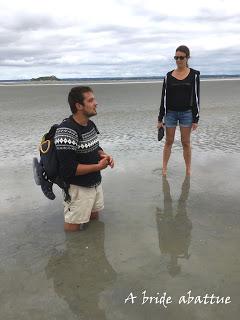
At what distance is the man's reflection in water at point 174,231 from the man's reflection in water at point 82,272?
638mm

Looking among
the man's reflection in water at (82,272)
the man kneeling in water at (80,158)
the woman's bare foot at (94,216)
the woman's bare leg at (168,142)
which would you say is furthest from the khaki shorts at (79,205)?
the woman's bare leg at (168,142)

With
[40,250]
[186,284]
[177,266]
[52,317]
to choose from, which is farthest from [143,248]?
[52,317]

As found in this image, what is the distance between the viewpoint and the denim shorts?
6.71m

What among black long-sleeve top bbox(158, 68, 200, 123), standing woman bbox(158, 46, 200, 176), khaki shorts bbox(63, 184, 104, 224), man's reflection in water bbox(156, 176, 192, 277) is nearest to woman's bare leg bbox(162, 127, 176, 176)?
standing woman bbox(158, 46, 200, 176)

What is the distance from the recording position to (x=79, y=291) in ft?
11.7

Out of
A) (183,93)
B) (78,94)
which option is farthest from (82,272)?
(183,93)

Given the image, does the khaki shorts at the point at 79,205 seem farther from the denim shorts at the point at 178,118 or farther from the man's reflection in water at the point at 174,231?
the denim shorts at the point at 178,118

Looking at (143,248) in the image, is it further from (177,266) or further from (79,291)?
(79,291)

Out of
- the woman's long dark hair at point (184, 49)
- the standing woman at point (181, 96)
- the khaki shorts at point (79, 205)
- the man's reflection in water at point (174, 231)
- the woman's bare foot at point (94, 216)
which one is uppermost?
the woman's long dark hair at point (184, 49)

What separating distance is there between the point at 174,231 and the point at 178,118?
2.61 meters

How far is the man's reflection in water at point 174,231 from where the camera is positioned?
4.12 meters

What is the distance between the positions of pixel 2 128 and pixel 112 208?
8.97m

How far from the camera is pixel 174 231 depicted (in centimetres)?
472

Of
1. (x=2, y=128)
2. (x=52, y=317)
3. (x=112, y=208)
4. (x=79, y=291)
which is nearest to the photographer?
(x=52, y=317)
